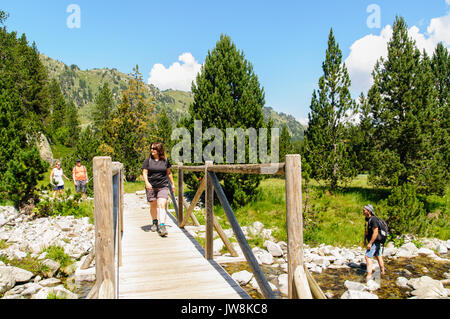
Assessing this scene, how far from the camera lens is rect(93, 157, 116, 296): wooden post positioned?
2738 mm

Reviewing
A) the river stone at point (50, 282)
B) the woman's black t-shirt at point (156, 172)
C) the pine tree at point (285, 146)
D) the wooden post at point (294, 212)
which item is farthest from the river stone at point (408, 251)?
the pine tree at point (285, 146)

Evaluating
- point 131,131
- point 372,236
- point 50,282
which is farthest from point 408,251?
point 131,131

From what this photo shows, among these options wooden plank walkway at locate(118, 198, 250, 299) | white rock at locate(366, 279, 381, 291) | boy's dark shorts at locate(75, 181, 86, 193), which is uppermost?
boy's dark shorts at locate(75, 181, 86, 193)

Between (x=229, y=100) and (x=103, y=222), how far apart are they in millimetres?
12530

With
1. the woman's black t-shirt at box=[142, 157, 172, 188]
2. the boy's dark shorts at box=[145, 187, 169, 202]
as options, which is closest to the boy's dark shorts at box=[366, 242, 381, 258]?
the boy's dark shorts at box=[145, 187, 169, 202]

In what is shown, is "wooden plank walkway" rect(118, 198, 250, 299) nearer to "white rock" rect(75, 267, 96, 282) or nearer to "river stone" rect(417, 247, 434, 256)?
"white rock" rect(75, 267, 96, 282)

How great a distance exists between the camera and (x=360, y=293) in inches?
263

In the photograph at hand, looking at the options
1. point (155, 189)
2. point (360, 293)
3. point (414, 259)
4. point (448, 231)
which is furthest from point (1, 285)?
point (448, 231)

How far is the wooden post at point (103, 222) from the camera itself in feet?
8.98

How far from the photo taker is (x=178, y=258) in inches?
190

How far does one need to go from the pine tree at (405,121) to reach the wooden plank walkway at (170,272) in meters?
13.1
